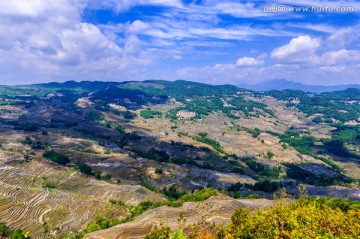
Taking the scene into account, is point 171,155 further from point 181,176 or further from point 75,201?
point 75,201

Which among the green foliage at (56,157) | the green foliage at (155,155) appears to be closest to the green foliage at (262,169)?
the green foliage at (155,155)

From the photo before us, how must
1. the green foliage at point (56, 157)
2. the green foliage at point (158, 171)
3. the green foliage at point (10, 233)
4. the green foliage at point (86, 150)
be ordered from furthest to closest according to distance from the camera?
the green foliage at point (86, 150)
the green foliage at point (56, 157)
the green foliage at point (158, 171)
the green foliage at point (10, 233)

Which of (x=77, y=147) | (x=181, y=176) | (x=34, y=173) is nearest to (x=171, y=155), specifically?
(x=181, y=176)

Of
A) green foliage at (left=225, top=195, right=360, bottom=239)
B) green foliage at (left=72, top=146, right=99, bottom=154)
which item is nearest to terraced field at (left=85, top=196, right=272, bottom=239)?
green foliage at (left=225, top=195, right=360, bottom=239)

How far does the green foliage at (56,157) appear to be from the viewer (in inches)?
5536

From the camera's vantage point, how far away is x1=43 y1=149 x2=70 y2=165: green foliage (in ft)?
461

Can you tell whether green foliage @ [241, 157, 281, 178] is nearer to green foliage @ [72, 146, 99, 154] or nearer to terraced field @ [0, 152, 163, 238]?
terraced field @ [0, 152, 163, 238]

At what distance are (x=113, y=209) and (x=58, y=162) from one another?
65.0 meters

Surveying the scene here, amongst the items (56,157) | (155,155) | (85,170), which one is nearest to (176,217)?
(85,170)

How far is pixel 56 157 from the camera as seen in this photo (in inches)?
5630

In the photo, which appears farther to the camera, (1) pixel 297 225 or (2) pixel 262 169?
(2) pixel 262 169

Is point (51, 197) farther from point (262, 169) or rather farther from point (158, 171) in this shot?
point (262, 169)

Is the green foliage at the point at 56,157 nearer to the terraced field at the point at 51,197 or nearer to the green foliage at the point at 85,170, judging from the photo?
the terraced field at the point at 51,197

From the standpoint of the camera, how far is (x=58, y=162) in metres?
140
